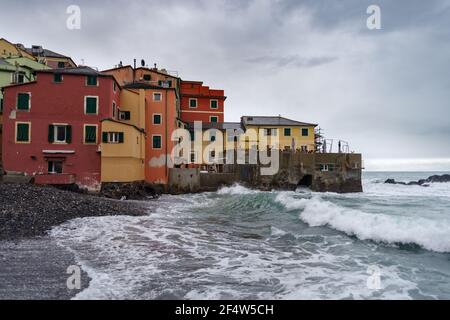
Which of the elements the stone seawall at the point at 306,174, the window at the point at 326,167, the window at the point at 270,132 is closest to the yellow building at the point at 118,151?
the stone seawall at the point at 306,174

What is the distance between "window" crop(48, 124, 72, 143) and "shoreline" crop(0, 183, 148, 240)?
11232 millimetres

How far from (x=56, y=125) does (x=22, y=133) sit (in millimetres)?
A: 2956

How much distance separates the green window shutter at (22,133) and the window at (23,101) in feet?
5.14

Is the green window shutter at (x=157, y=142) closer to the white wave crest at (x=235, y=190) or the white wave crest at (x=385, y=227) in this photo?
the white wave crest at (x=235, y=190)

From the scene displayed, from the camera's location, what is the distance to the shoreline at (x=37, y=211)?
11875mm

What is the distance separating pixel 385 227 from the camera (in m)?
12.8

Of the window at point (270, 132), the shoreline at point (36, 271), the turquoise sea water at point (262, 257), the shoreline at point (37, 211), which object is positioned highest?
the window at point (270, 132)

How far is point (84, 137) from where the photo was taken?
29625mm

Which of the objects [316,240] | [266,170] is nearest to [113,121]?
[266,170]

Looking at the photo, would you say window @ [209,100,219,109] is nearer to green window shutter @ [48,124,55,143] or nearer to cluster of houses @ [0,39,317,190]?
cluster of houses @ [0,39,317,190]

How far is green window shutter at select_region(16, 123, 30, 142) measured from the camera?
28.9 meters

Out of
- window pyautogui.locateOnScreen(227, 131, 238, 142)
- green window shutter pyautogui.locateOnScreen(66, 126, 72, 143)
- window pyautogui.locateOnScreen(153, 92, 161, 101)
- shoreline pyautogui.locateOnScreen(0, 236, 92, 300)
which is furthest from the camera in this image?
window pyautogui.locateOnScreen(227, 131, 238, 142)

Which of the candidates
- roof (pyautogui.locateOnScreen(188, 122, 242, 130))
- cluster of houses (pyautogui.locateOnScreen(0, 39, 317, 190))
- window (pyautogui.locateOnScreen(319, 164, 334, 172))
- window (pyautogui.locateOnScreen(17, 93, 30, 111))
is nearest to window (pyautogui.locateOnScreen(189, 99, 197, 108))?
roof (pyautogui.locateOnScreen(188, 122, 242, 130))

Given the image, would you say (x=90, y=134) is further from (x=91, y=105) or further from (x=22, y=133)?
(x=22, y=133)
